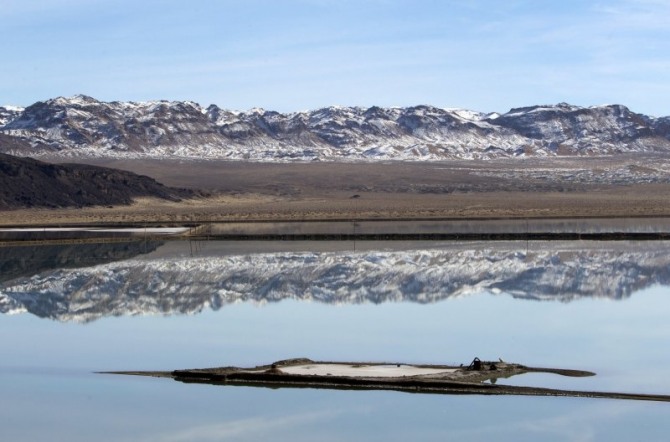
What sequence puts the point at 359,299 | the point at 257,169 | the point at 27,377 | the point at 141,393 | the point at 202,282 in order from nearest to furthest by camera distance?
the point at 141,393
the point at 27,377
the point at 359,299
the point at 202,282
the point at 257,169

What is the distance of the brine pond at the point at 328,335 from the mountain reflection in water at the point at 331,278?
0.09 metres

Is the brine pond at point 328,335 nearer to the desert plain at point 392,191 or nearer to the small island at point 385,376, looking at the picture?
the small island at point 385,376

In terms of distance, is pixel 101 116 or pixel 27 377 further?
pixel 101 116

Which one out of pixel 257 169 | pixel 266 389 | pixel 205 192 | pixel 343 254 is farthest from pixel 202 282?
pixel 257 169

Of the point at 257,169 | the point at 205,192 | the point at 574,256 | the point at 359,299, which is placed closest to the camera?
the point at 359,299

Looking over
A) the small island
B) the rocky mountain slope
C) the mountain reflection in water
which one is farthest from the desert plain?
the small island

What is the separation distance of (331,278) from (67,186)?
63.2 meters

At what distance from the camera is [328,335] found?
23.2m

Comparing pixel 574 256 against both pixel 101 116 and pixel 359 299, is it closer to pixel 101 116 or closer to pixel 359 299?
pixel 359 299

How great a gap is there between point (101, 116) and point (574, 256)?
16533 cm

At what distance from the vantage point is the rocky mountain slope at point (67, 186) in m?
89.2

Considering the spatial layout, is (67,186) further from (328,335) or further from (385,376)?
(385,376)

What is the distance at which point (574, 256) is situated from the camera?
3941 cm

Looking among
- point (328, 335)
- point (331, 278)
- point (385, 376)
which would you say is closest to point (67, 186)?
point (331, 278)
